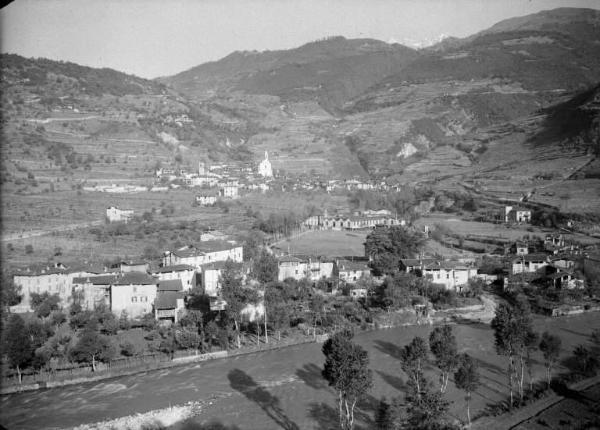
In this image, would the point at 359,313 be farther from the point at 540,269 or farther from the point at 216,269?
the point at 540,269

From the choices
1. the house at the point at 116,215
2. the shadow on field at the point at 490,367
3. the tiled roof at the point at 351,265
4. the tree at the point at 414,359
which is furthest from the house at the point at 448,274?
the house at the point at 116,215

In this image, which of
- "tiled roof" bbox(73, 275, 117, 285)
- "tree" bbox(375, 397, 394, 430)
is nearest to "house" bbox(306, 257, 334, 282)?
"tiled roof" bbox(73, 275, 117, 285)

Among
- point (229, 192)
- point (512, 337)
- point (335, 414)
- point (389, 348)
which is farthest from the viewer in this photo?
point (229, 192)

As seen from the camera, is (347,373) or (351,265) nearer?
(347,373)

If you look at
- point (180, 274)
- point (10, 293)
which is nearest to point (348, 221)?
point (180, 274)

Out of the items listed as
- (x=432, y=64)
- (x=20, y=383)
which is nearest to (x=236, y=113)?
(x=432, y=64)

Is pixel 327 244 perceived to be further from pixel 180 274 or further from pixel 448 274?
pixel 180 274

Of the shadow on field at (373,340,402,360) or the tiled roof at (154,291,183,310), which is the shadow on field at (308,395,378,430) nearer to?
the shadow on field at (373,340,402,360)

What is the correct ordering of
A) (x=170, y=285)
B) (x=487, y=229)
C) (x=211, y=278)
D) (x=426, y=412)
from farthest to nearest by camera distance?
(x=487, y=229), (x=211, y=278), (x=170, y=285), (x=426, y=412)
